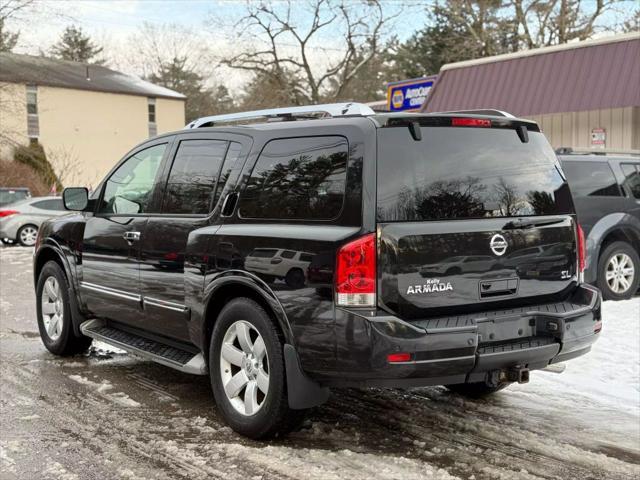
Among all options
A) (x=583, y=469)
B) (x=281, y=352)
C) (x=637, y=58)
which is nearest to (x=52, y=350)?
(x=281, y=352)

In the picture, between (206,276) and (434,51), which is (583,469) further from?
(434,51)

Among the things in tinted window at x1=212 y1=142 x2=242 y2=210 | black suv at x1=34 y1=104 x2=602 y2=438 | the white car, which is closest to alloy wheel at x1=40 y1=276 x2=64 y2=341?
black suv at x1=34 y1=104 x2=602 y2=438

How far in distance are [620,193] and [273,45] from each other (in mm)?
33238

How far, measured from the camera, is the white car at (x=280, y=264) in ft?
12.9

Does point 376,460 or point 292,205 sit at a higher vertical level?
point 292,205

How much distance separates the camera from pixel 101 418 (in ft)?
15.7

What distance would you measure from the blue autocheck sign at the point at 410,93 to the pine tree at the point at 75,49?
57101 mm

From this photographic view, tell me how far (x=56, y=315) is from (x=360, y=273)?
13.2 feet

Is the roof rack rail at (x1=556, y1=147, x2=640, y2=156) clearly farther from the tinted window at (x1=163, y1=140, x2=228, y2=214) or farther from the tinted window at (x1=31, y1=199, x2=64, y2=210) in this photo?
the tinted window at (x1=31, y1=199, x2=64, y2=210)

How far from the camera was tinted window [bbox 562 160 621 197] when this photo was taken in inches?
372

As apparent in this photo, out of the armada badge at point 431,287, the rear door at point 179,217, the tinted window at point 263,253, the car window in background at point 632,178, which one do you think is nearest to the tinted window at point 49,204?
the car window in background at point 632,178

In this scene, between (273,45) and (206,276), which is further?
(273,45)

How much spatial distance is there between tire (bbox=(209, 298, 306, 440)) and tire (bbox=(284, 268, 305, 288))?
0.30m

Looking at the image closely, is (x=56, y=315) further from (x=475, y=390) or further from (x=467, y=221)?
(x=467, y=221)
